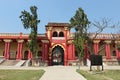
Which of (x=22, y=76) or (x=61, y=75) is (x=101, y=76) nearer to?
(x=61, y=75)

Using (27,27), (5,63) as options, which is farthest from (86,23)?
(5,63)

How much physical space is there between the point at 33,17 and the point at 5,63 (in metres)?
9.51

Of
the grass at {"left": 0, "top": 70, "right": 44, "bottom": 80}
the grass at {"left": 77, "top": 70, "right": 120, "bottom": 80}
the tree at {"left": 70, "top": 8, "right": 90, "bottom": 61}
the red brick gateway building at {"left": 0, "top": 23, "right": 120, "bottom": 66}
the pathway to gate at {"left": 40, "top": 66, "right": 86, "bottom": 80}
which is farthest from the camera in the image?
the red brick gateway building at {"left": 0, "top": 23, "right": 120, "bottom": 66}

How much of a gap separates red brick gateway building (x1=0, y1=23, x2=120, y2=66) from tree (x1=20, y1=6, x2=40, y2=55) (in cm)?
470

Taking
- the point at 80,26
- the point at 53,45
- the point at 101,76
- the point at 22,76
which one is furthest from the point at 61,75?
the point at 53,45

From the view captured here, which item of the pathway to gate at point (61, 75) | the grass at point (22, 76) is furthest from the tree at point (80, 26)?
the grass at point (22, 76)

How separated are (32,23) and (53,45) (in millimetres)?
7906

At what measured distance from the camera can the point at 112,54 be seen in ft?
133

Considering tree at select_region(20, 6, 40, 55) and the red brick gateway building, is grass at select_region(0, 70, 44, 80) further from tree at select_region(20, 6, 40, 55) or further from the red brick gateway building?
the red brick gateway building

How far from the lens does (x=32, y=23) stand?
107ft

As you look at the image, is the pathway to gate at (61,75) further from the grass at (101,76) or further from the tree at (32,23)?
the tree at (32,23)

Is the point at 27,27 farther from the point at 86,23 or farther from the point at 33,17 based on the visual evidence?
the point at 86,23

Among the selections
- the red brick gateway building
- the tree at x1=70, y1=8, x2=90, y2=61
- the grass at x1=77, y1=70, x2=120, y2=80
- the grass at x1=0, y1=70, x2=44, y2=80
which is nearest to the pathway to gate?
the grass at x1=0, y1=70, x2=44, y2=80

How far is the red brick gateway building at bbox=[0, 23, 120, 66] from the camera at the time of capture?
36.9m
